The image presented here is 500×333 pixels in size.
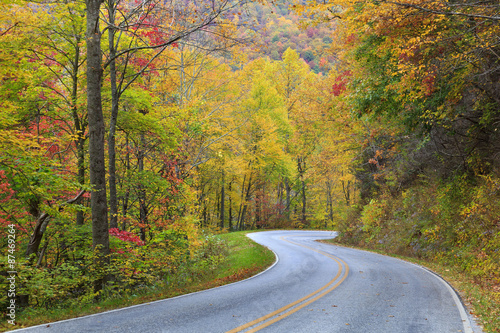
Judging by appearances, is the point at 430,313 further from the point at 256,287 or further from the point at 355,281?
the point at 256,287

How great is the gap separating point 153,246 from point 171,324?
8.53 metres

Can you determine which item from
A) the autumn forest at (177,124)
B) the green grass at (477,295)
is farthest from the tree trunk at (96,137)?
the green grass at (477,295)

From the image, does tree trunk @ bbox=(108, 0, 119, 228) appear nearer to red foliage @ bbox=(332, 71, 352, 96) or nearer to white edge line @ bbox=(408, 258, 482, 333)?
white edge line @ bbox=(408, 258, 482, 333)

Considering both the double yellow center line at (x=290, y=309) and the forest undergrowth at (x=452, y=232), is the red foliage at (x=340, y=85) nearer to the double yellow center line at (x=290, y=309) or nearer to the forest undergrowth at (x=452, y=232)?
the forest undergrowth at (x=452, y=232)

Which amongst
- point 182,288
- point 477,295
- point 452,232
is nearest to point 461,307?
point 477,295

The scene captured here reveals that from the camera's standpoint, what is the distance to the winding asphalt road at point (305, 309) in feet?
17.4

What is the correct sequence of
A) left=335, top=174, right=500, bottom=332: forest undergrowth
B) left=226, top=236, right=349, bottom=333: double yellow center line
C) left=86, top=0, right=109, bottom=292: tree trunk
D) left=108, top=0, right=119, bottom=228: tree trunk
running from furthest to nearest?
left=108, top=0, right=119, bottom=228: tree trunk, left=335, top=174, right=500, bottom=332: forest undergrowth, left=86, top=0, right=109, bottom=292: tree trunk, left=226, top=236, right=349, bottom=333: double yellow center line

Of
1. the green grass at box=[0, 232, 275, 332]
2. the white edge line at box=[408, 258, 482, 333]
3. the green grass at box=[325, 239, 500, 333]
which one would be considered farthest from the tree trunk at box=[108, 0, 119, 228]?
the green grass at box=[325, 239, 500, 333]

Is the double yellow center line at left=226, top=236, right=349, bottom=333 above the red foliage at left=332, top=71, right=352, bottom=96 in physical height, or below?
below

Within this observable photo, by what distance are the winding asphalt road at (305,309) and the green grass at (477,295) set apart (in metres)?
0.26

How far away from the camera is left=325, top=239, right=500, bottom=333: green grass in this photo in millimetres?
5996

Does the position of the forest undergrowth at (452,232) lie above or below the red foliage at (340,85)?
below

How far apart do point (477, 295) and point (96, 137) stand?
421 inches

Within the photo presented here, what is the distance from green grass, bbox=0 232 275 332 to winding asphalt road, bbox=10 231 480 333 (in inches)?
19.1
